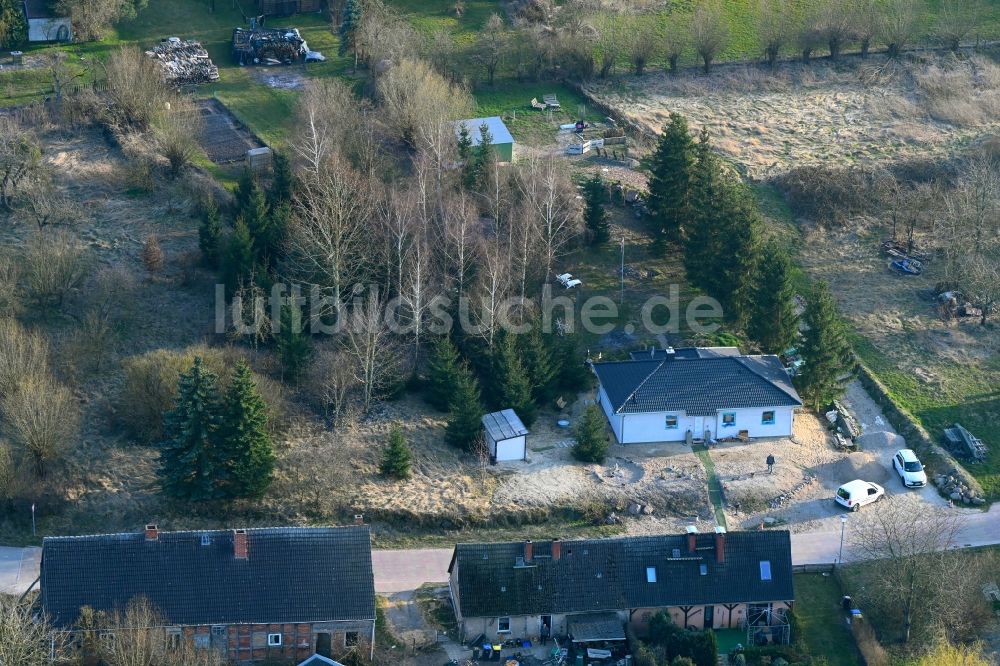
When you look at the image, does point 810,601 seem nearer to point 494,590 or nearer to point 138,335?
point 494,590

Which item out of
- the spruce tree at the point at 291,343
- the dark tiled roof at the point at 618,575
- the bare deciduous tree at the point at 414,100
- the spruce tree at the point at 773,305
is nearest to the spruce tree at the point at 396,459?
the spruce tree at the point at 291,343

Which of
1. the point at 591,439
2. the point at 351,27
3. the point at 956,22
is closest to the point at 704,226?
the point at 591,439

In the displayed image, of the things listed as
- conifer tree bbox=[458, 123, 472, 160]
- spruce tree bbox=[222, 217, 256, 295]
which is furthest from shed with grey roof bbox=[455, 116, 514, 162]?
spruce tree bbox=[222, 217, 256, 295]

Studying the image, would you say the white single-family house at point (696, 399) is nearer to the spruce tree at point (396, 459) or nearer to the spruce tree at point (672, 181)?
the spruce tree at point (396, 459)

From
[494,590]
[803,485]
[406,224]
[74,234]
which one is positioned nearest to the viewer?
[494,590]

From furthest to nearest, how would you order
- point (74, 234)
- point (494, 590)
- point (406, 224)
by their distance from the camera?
1. point (74, 234)
2. point (406, 224)
3. point (494, 590)

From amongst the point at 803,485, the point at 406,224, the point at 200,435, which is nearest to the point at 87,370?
the point at 200,435
